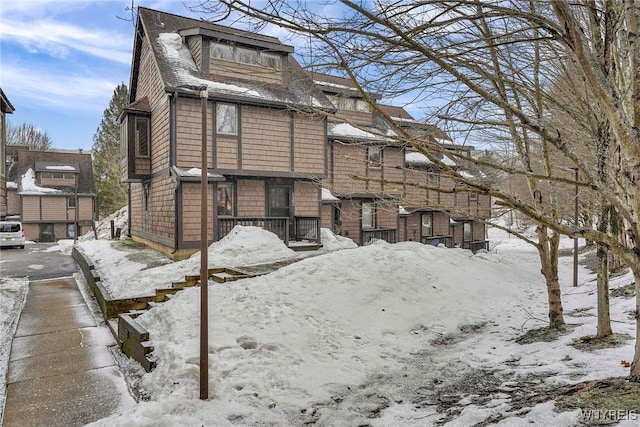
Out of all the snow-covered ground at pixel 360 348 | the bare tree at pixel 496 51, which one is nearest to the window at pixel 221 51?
the snow-covered ground at pixel 360 348

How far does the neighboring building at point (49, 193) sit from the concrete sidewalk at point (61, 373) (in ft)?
96.4

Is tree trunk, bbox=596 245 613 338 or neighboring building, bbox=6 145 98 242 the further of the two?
neighboring building, bbox=6 145 98 242

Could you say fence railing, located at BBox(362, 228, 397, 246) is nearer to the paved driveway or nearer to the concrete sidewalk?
the paved driveway

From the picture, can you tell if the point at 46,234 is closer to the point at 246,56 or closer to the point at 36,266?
the point at 36,266

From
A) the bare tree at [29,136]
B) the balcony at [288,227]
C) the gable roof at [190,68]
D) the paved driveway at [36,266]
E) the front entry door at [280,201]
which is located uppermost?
the bare tree at [29,136]

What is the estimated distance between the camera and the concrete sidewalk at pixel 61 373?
184 inches

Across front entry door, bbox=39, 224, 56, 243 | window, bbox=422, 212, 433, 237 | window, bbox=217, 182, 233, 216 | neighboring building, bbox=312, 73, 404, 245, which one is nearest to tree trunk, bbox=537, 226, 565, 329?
window, bbox=217, 182, 233, 216

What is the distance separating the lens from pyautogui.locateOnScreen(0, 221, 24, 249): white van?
21.8m

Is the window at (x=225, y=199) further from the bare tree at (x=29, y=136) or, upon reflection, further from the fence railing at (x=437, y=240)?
the bare tree at (x=29, y=136)

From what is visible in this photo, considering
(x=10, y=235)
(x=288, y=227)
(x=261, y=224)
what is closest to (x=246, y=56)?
(x=261, y=224)

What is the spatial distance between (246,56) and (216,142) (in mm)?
4187

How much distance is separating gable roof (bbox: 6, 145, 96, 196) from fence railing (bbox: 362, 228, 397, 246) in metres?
28.8

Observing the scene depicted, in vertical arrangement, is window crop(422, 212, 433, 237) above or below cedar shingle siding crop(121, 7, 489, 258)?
below

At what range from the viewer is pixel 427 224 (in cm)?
2623
